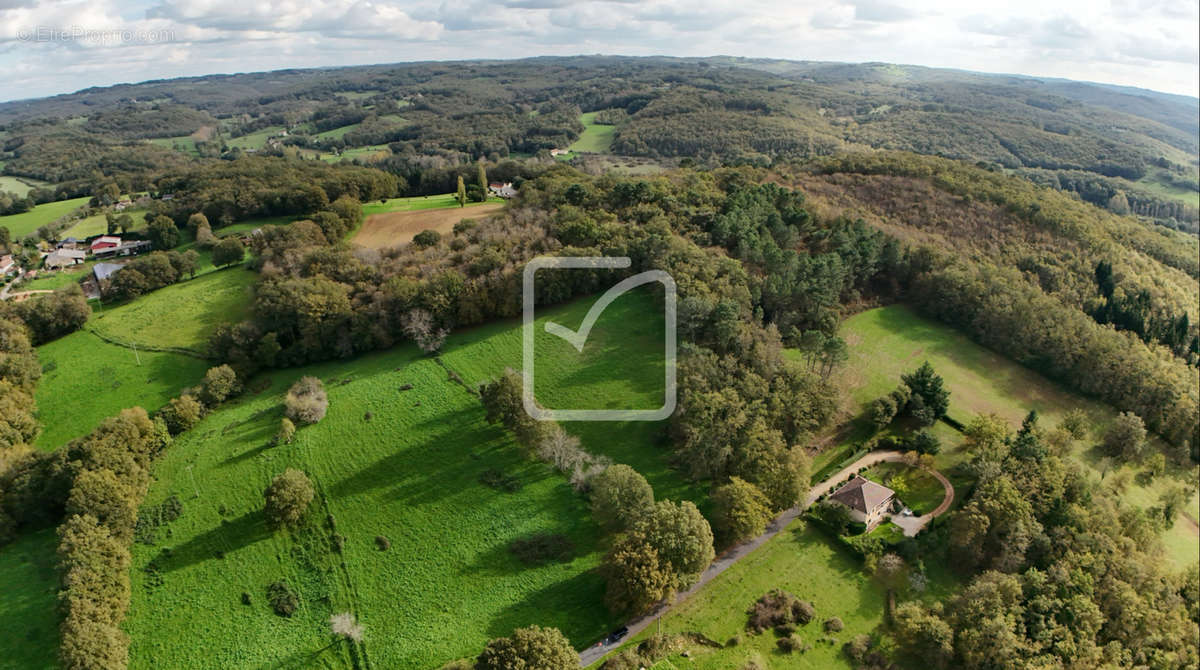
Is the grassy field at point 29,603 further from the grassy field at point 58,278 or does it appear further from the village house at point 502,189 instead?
the village house at point 502,189

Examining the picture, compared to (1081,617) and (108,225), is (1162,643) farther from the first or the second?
(108,225)

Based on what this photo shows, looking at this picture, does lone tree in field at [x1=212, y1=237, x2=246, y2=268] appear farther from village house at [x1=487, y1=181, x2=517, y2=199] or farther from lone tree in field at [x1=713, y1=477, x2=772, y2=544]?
lone tree in field at [x1=713, y1=477, x2=772, y2=544]

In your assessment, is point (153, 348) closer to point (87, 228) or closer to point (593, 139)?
point (87, 228)

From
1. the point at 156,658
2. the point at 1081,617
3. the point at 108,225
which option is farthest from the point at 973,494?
the point at 108,225

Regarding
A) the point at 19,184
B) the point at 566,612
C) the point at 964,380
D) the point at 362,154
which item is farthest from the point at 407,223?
the point at 19,184

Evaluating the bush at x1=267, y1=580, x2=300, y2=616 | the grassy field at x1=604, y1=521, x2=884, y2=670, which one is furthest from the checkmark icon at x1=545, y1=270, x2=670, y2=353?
the bush at x1=267, y1=580, x2=300, y2=616

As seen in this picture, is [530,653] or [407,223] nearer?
[530,653]
